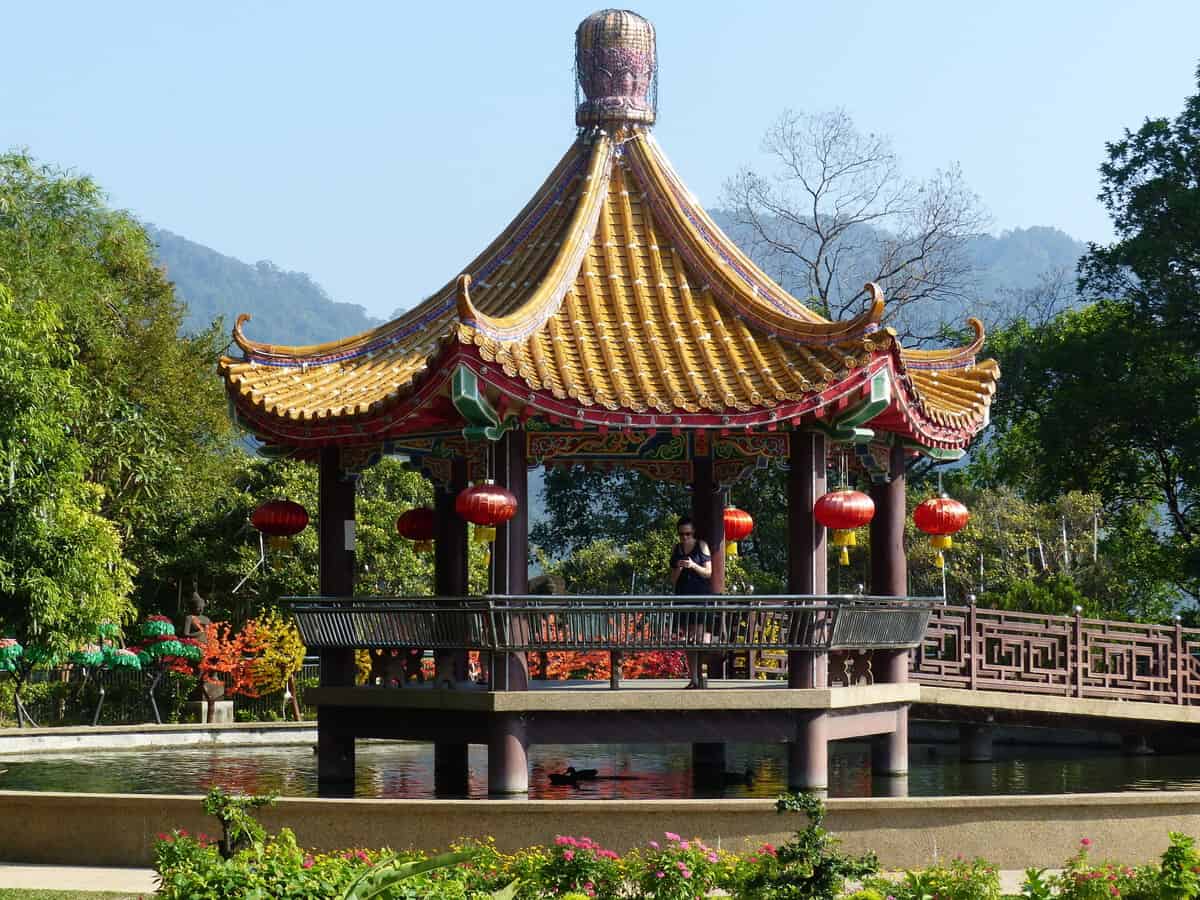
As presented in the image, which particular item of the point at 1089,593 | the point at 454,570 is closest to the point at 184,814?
the point at 454,570

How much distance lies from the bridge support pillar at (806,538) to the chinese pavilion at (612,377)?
24 mm

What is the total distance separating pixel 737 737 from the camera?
51.9 feet

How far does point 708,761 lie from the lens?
19484 millimetres

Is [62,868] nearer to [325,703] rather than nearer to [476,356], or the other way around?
[325,703]

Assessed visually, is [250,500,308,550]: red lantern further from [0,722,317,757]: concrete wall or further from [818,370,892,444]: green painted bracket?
[0,722,317,757]: concrete wall

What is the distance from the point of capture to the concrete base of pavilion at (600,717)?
1552 cm

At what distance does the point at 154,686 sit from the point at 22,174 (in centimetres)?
1393

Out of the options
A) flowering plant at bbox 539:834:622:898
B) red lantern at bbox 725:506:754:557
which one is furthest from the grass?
red lantern at bbox 725:506:754:557

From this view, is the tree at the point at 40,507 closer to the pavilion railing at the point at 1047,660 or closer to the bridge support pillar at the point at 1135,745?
the pavilion railing at the point at 1047,660

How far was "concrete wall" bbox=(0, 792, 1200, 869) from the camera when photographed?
13.8 metres

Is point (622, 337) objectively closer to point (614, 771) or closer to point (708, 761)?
point (708, 761)

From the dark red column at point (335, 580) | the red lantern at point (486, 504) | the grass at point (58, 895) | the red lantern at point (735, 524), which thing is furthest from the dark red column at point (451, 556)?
the grass at point (58, 895)

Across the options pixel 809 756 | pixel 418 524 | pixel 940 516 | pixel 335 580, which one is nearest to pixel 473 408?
pixel 335 580

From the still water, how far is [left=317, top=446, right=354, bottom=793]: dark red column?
1.20 ft
